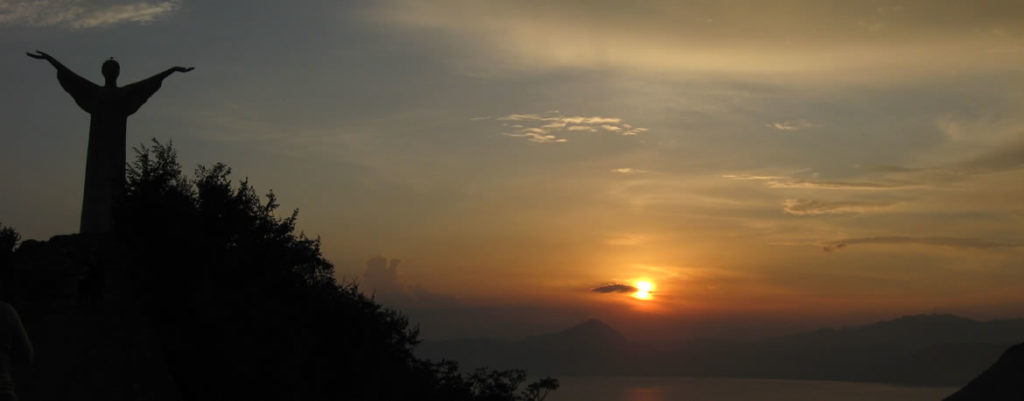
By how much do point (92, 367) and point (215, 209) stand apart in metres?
13.8

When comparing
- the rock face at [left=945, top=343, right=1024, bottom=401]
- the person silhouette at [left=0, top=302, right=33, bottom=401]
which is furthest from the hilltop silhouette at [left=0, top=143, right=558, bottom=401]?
the rock face at [left=945, top=343, right=1024, bottom=401]

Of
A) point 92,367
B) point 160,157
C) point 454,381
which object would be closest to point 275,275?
point 160,157

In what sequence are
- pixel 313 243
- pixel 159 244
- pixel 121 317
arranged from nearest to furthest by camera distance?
pixel 121 317 < pixel 159 244 < pixel 313 243

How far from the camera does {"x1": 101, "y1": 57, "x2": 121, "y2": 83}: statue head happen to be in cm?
3494

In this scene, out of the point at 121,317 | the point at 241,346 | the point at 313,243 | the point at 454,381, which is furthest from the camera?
the point at 454,381

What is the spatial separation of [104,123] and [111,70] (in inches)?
84.5

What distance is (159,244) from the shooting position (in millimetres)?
28125

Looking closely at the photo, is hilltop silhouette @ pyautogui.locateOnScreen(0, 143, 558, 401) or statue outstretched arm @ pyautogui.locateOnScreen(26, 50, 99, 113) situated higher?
statue outstretched arm @ pyautogui.locateOnScreen(26, 50, 99, 113)

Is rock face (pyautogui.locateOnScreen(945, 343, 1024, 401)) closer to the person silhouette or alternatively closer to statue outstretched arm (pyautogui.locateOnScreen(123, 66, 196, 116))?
statue outstretched arm (pyautogui.locateOnScreen(123, 66, 196, 116))

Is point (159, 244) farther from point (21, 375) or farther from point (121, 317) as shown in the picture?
point (21, 375)

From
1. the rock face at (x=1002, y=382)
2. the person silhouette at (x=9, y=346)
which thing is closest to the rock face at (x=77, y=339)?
the person silhouette at (x=9, y=346)

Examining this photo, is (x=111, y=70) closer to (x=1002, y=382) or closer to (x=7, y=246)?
(x=7, y=246)

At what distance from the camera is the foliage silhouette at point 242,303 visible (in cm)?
2470

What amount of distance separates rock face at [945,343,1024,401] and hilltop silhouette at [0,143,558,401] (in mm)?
50365
